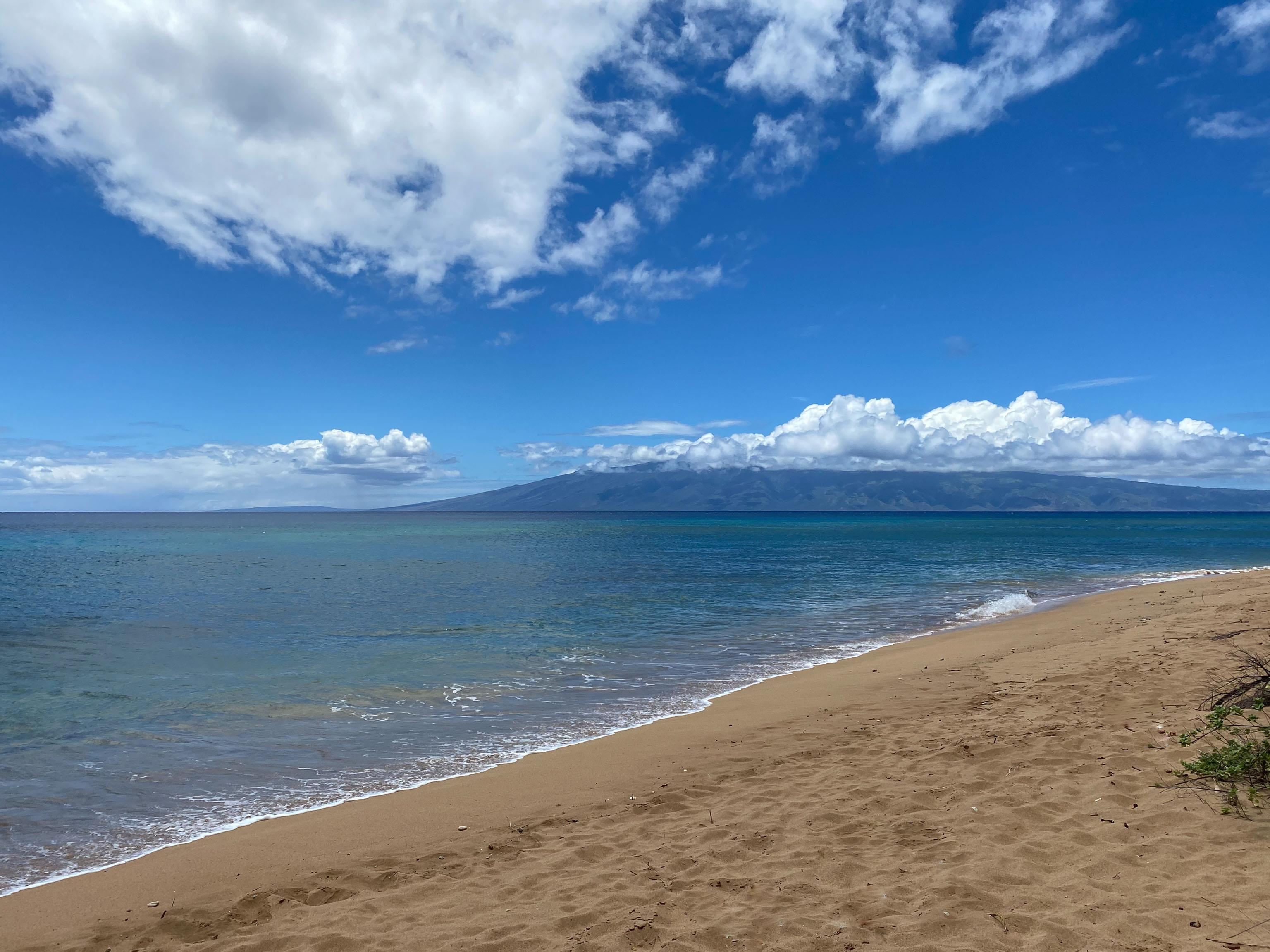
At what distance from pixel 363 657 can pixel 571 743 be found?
1038 cm

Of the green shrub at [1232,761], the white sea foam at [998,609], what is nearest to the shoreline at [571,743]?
the white sea foam at [998,609]

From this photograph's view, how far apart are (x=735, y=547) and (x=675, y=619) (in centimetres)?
4649

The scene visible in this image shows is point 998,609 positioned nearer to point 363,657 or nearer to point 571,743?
point 571,743

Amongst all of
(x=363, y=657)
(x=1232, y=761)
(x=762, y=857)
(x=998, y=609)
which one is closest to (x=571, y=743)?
(x=762, y=857)

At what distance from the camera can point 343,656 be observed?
64.4 feet

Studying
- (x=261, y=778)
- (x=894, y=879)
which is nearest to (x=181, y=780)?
(x=261, y=778)

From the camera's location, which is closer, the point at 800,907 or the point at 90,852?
the point at 800,907

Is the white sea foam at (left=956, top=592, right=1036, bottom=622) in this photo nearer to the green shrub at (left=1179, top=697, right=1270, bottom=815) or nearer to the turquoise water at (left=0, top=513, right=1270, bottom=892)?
the turquoise water at (left=0, top=513, right=1270, bottom=892)

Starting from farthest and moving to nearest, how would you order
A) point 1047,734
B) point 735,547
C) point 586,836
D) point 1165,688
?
1. point 735,547
2. point 1165,688
3. point 1047,734
4. point 586,836

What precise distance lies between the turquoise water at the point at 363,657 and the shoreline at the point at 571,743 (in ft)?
0.43

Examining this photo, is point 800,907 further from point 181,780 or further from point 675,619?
point 675,619

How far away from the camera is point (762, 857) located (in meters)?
6.69

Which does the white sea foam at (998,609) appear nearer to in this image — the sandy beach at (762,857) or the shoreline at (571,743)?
the shoreline at (571,743)

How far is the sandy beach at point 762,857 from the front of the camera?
5.40m
